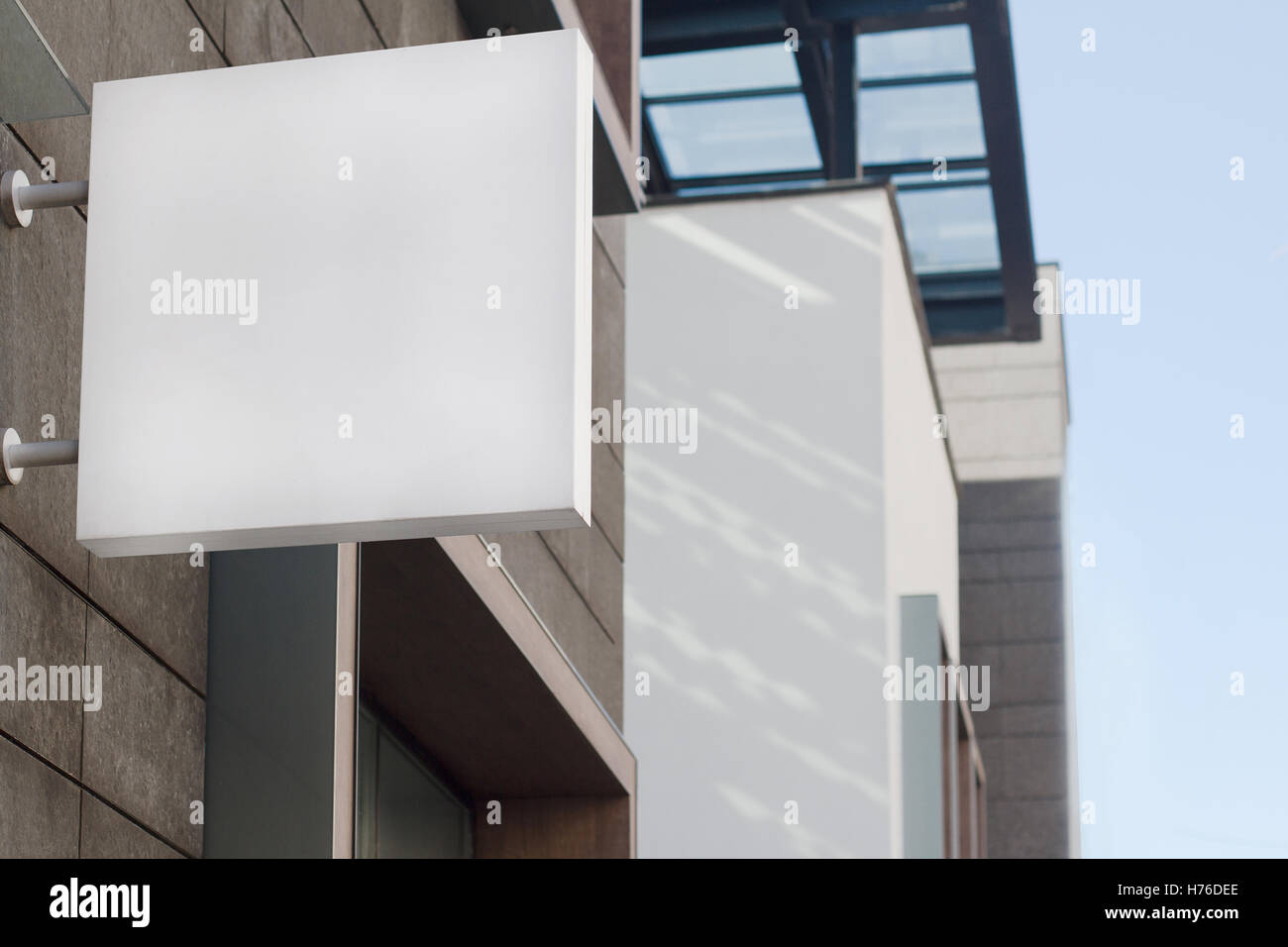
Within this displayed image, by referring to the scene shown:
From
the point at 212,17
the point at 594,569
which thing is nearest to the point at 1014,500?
the point at 594,569

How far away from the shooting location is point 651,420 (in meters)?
13.9

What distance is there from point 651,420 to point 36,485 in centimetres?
1046

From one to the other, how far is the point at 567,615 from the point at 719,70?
9.26m

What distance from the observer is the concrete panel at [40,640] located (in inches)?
134

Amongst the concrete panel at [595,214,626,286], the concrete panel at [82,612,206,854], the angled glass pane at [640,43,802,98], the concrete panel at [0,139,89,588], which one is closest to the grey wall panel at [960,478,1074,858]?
the angled glass pane at [640,43,802,98]

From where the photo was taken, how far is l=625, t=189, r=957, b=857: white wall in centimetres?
1259

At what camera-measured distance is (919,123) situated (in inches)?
706

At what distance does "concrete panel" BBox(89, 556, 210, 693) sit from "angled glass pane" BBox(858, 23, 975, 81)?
12921 millimetres

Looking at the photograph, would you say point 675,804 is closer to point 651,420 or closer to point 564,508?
point 651,420

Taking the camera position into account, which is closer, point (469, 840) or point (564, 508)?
point (564, 508)

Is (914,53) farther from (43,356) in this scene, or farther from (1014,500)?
(43,356)

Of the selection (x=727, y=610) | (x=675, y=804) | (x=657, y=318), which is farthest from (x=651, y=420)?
(x=675, y=804)

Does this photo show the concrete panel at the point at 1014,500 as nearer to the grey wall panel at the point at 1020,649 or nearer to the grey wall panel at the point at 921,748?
the grey wall panel at the point at 1020,649

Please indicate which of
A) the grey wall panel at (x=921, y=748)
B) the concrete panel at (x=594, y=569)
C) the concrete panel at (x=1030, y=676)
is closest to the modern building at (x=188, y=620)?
the concrete panel at (x=594, y=569)
